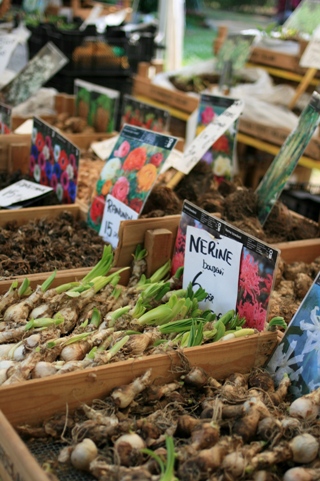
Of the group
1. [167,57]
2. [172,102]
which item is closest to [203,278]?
[172,102]

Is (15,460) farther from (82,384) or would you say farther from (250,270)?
(250,270)

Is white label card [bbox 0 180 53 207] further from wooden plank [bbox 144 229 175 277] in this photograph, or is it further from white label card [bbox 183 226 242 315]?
white label card [bbox 183 226 242 315]

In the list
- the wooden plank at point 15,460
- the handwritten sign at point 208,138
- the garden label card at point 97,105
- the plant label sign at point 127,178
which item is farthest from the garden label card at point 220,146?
the wooden plank at point 15,460

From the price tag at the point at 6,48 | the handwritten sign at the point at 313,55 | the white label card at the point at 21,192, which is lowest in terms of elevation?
the white label card at the point at 21,192

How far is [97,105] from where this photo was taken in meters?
4.82

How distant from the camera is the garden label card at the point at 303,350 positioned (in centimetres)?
207

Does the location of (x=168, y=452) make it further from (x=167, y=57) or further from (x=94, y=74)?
(x=167, y=57)

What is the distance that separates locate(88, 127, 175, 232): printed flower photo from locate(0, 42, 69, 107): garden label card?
6.26 ft

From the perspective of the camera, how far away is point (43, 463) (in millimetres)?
1724

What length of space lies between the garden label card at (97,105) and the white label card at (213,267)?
227 cm

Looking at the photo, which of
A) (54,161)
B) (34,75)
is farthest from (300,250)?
(34,75)

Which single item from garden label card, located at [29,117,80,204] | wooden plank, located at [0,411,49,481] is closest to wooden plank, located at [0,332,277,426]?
wooden plank, located at [0,411,49,481]

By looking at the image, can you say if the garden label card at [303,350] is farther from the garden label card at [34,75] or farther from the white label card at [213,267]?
the garden label card at [34,75]

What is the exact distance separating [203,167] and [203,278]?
1270 millimetres
